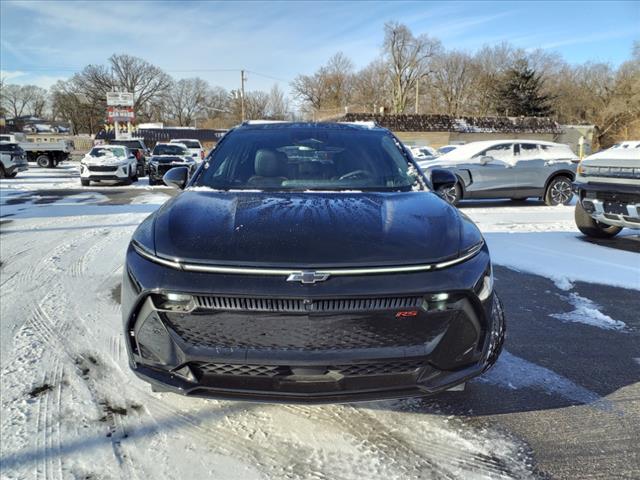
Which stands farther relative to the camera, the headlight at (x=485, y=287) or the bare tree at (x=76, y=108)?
the bare tree at (x=76, y=108)

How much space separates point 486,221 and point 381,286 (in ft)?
25.9

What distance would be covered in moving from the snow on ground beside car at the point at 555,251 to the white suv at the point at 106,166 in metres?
13.1

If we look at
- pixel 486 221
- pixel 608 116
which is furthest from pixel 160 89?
pixel 486 221

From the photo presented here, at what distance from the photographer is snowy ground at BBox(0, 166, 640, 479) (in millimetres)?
2186

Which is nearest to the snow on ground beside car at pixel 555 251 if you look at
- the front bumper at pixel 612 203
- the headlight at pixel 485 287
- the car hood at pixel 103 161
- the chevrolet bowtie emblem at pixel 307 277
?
the front bumper at pixel 612 203

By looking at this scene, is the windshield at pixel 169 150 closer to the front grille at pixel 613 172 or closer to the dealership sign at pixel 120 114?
the front grille at pixel 613 172

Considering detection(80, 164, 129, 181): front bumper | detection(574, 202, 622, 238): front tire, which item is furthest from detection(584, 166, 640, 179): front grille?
detection(80, 164, 129, 181): front bumper

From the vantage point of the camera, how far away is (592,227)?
757 cm

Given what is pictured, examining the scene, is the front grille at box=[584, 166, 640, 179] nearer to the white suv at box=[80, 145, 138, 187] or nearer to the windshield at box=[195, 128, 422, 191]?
the windshield at box=[195, 128, 422, 191]

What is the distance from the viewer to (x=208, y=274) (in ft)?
6.72

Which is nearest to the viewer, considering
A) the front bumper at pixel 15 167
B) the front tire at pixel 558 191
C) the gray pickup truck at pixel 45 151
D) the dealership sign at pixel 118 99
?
the front tire at pixel 558 191

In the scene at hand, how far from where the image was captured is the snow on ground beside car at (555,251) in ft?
17.9

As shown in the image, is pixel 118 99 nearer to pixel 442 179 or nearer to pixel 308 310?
pixel 442 179

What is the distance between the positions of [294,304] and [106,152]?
18.4m
